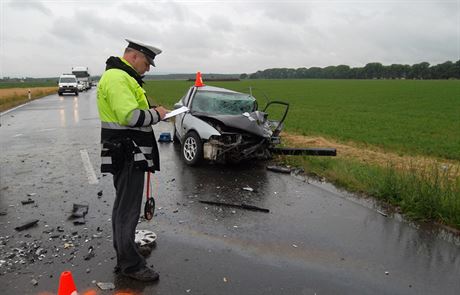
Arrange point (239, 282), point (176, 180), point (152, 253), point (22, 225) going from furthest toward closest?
point (176, 180) → point (22, 225) → point (152, 253) → point (239, 282)

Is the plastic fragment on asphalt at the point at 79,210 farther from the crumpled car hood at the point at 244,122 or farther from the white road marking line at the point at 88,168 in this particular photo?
the crumpled car hood at the point at 244,122

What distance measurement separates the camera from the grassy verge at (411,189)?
5.39m

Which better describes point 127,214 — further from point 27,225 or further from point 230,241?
point 27,225

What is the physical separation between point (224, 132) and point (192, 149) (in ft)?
2.69

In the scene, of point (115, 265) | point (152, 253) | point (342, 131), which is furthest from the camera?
point (342, 131)

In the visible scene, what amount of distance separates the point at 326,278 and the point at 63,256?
2610 millimetres

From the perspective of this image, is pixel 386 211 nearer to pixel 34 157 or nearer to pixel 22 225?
pixel 22 225

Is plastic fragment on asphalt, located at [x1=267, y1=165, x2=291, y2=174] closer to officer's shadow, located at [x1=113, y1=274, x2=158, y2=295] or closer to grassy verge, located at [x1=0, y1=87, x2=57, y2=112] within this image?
officer's shadow, located at [x1=113, y1=274, x2=158, y2=295]

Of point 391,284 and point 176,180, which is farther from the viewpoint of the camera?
point 176,180

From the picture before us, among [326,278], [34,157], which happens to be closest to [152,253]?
[326,278]

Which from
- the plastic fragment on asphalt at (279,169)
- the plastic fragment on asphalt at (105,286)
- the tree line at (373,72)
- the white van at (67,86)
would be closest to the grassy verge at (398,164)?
the plastic fragment on asphalt at (279,169)

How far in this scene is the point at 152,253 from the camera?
420 cm

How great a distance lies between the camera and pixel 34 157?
897 cm

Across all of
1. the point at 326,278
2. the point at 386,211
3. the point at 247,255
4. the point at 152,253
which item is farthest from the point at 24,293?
the point at 386,211
